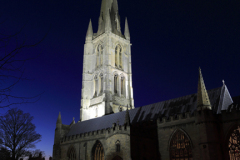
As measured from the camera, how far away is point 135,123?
30.5 meters

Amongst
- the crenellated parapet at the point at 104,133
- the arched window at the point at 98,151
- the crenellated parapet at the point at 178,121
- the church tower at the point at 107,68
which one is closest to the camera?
the crenellated parapet at the point at 178,121

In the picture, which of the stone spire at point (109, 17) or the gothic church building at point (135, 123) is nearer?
the gothic church building at point (135, 123)

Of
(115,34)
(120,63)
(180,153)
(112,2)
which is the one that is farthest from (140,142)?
(112,2)

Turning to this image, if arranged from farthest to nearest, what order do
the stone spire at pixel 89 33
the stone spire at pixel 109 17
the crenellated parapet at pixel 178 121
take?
the stone spire at pixel 89 33
the stone spire at pixel 109 17
the crenellated parapet at pixel 178 121

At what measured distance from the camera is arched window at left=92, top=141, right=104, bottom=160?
30.1 metres

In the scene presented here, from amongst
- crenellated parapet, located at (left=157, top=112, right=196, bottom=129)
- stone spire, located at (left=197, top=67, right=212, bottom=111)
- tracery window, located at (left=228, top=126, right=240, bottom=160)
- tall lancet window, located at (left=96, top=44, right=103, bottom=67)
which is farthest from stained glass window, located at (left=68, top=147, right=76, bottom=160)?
tall lancet window, located at (left=96, top=44, right=103, bottom=67)

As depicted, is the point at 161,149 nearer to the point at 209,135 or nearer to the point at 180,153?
the point at 180,153

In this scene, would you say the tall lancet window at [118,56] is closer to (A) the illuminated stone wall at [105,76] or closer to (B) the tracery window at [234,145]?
(A) the illuminated stone wall at [105,76]

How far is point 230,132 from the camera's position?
21.2 meters

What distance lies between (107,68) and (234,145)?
3123cm

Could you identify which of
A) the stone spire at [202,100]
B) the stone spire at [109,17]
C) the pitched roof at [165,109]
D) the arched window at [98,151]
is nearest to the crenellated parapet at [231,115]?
the stone spire at [202,100]

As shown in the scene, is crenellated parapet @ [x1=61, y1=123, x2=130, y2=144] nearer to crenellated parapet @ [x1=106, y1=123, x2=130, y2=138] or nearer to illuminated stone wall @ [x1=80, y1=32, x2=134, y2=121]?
crenellated parapet @ [x1=106, y1=123, x2=130, y2=138]

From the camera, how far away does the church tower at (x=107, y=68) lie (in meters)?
47.2

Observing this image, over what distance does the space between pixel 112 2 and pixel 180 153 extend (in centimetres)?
4324
